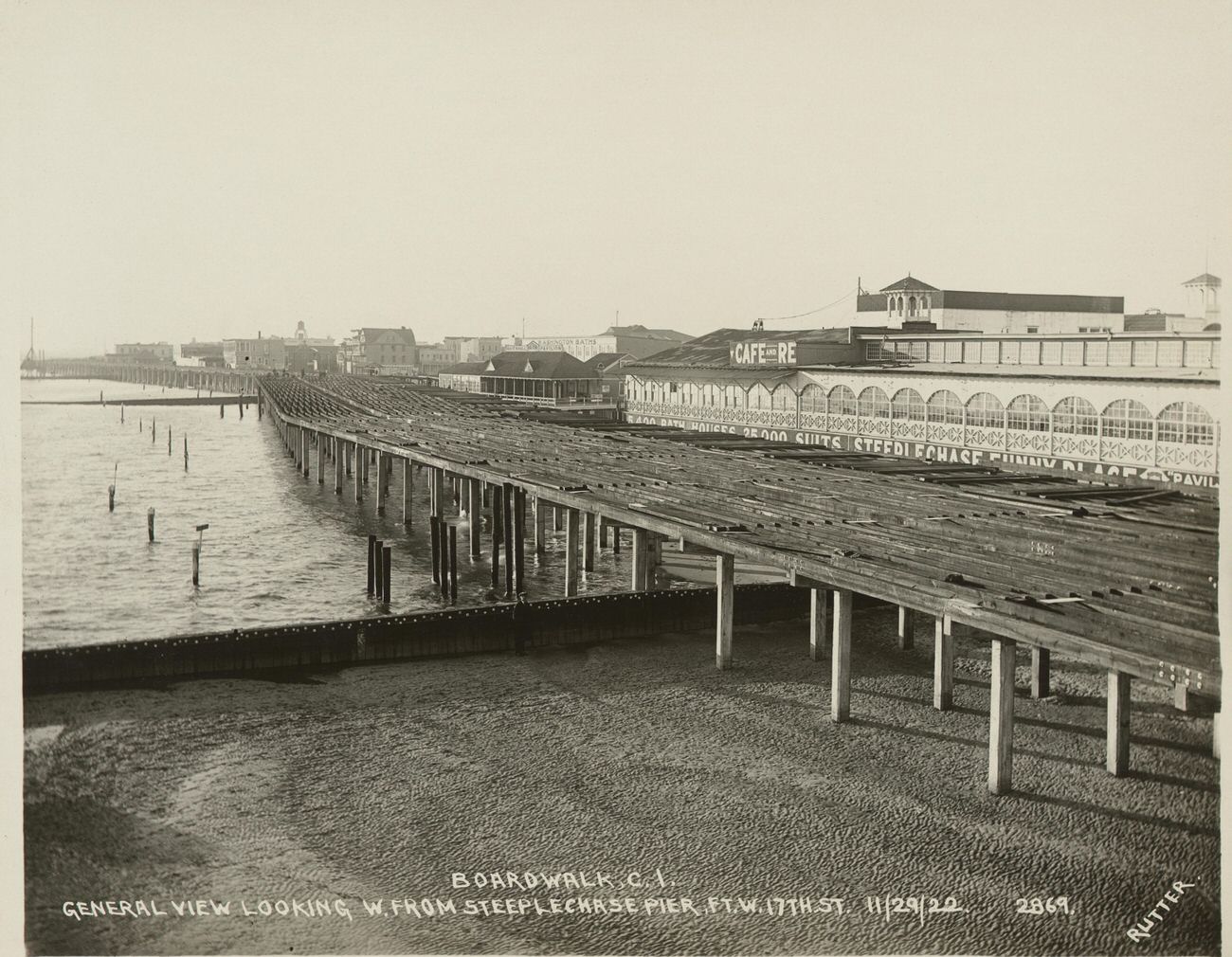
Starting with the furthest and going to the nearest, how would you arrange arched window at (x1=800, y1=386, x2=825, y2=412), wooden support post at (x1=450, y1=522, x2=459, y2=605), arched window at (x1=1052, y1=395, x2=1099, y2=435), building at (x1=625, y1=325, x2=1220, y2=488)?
arched window at (x1=800, y1=386, x2=825, y2=412), arched window at (x1=1052, y1=395, x2=1099, y2=435), building at (x1=625, y1=325, x2=1220, y2=488), wooden support post at (x1=450, y1=522, x2=459, y2=605)

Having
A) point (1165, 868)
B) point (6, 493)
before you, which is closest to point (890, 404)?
point (1165, 868)

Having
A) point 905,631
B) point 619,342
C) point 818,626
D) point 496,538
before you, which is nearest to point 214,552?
point 496,538

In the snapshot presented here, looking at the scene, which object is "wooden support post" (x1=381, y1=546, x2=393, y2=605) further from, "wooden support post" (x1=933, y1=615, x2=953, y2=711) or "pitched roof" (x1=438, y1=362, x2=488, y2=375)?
A: "pitched roof" (x1=438, y1=362, x2=488, y2=375)

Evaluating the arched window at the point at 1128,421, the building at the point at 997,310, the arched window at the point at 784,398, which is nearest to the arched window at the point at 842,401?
the arched window at the point at 784,398

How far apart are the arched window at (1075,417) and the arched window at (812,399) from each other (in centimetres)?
1308

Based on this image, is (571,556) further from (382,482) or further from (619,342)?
(619,342)

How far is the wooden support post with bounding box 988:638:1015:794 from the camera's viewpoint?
14.0 metres

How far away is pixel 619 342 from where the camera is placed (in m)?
119

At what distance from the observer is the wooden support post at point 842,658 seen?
17.0 meters

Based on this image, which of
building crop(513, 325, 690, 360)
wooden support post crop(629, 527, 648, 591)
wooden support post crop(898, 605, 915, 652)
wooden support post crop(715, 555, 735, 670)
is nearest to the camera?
wooden support post crop(715, 555, 735, 670)

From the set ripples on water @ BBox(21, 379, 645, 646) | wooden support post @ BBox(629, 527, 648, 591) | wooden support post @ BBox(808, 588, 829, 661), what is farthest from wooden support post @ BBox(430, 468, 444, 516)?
wooden support post @ BBox(808, 588, 829, 661)

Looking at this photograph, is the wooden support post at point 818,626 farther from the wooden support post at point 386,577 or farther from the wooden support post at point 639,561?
the wooden support post at point 386,577

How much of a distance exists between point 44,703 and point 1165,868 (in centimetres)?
1575

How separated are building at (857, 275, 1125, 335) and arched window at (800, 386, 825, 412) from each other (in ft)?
46.9
